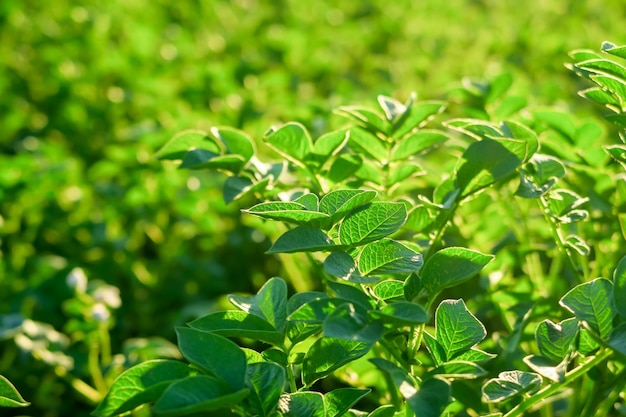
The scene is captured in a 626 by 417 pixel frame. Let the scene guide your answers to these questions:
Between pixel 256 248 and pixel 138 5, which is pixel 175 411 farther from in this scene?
pixel 138 5

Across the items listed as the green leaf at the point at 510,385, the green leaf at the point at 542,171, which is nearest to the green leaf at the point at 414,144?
the green leaf at the point at 542,171

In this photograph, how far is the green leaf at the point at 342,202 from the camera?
78 cm

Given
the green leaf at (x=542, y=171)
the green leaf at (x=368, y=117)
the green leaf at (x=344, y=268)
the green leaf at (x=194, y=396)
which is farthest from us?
the green leaf at (x=368, y=117)

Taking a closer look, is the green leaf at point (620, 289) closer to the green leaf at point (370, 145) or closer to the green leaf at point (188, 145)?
the green leaf at point (370, 145)

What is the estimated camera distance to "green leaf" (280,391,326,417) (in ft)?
2.42

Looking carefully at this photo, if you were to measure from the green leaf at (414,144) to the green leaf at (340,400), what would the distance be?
402mm

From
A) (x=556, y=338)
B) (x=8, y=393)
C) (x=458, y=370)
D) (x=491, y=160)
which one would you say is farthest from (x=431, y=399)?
(x=8, y=393)

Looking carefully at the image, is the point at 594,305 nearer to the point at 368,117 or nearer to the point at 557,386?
the point at 557,386

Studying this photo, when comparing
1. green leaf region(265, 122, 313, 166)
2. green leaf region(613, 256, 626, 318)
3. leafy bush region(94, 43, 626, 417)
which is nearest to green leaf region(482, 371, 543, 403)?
leafy bush region(94, 43, 626, 417)

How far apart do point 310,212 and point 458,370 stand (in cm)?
20

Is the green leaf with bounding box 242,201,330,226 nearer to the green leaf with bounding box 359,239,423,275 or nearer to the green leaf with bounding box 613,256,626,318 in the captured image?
the green leaf with bounding box 359,239,423,275

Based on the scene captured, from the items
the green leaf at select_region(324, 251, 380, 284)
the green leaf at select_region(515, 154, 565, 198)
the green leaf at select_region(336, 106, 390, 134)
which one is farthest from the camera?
the green leaf at select_region(336, 106, 390, 134)

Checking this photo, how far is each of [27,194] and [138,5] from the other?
1.76m

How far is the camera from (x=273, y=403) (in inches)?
28.7
